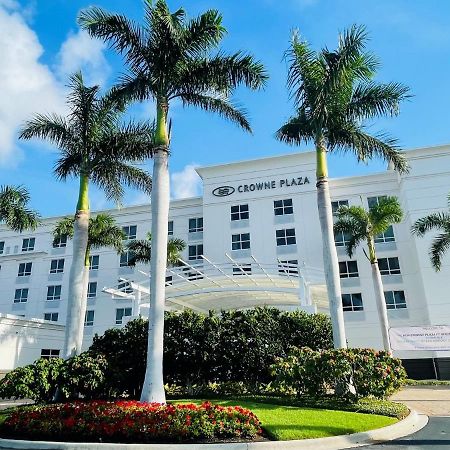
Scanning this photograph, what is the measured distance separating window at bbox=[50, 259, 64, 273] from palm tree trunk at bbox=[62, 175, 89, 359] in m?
27.9

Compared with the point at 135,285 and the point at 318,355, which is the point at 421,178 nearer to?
the point at 135,285

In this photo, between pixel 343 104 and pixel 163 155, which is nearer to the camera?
pixel 163 155

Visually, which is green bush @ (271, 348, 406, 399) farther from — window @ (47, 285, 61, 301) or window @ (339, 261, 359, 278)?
window @ (47, 285, 61, 301)

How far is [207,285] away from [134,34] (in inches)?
706

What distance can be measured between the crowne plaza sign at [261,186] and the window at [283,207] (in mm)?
1405

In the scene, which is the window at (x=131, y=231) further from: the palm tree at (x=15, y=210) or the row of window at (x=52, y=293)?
the palm tree at (x=15, y=210)

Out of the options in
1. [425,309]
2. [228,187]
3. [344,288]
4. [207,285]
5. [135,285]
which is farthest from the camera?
[228,187]

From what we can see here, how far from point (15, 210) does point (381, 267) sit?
26.3m

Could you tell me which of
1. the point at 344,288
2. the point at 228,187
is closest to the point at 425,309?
the point at 344,288

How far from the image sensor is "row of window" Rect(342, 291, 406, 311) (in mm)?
32531

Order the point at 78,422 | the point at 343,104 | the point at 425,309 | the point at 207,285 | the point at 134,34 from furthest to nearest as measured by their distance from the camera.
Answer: the point at 425,309 → the point at 207,285 → the point at 343,104 → the point at 134,34 → the point at 78,422

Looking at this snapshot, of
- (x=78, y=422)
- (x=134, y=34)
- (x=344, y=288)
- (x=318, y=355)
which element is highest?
(x=134, y=34)

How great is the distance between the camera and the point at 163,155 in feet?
43.8

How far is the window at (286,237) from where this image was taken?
117ft
